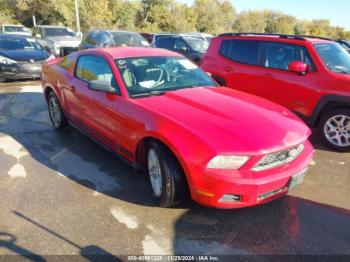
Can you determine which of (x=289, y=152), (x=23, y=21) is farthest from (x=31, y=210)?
(x=23, y=21)

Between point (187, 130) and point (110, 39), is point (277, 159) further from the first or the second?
point (110, 39)

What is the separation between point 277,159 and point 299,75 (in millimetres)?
2901

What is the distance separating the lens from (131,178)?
4.20 m

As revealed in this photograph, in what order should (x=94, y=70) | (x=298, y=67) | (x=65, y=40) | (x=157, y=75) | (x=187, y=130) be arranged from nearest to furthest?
(x=187, y=130)
(x=157, y=75)
(x=94, y=70)
(x=298, y=67)
(x=65, y=40)

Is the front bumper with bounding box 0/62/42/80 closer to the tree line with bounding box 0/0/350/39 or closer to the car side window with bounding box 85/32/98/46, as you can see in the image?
the car side window with bounding box 85/32/98/46

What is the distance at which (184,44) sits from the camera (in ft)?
41.3

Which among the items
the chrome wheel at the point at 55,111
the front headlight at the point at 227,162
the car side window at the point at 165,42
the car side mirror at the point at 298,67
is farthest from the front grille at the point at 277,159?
the car side window at the point at 165,42

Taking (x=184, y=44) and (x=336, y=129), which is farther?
(x=184, y=44)

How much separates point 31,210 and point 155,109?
164 cm

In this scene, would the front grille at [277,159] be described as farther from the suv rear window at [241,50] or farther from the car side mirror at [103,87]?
the suv rear window at [241,50]

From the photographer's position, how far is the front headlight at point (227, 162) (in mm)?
2945

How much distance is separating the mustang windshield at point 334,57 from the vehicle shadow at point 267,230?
269 centimetres

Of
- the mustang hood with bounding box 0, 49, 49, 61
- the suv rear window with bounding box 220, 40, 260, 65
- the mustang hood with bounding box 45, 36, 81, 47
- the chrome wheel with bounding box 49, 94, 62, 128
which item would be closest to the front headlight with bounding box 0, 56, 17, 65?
the mustang hood with bounding box 0, 49, 49, 61

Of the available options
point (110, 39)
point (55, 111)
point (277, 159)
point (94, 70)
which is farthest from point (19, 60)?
point (277, 159)
